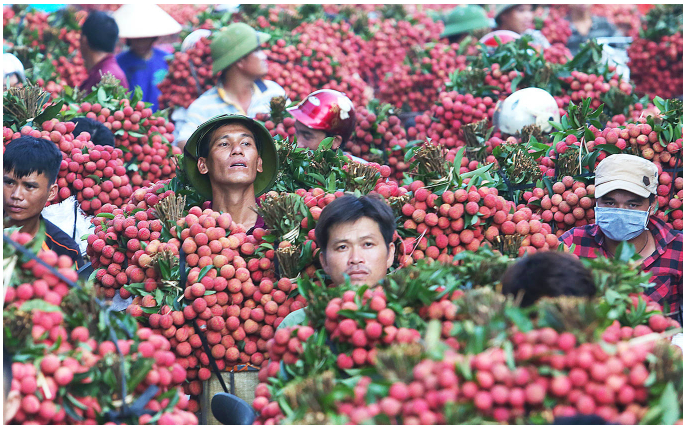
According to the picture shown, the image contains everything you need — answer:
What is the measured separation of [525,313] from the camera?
1683mm

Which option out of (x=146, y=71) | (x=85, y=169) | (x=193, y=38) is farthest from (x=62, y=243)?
(x=146, y=71)

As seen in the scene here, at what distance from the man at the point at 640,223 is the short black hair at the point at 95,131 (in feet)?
7.85

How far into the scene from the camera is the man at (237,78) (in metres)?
4.75

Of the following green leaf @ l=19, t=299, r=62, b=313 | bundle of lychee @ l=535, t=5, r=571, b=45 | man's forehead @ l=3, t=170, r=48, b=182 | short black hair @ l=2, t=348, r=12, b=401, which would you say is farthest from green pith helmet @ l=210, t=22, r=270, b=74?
short black hair @ l=2, t=348, r=12, b=401

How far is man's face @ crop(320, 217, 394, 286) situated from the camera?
238 centimetres

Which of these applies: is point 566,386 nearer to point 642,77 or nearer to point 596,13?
point 642,77

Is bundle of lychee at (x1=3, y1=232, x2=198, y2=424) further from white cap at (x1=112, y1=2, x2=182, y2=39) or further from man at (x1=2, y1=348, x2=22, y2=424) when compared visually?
white cap at (x1=112, y1=2, x2=182, y2=39)

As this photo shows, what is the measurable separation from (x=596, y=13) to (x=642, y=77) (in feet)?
9.99

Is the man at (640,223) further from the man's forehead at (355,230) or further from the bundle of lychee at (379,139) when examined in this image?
the bundle of lychee at (379,139)

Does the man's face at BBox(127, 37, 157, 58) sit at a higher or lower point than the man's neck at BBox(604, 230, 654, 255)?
higher

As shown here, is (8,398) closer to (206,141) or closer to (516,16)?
(206,141)

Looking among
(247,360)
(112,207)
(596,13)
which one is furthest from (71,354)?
(596,13)

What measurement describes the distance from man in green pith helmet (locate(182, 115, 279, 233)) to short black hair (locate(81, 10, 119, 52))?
2.88 m

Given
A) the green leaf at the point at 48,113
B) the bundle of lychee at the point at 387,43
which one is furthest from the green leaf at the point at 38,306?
the bundle of lychee at the point at 387,43
